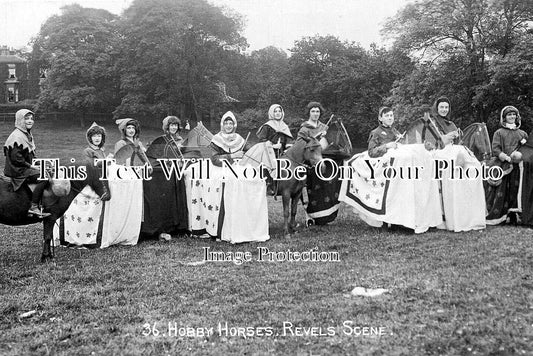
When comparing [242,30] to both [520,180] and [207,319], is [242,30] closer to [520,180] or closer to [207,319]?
[520,180]

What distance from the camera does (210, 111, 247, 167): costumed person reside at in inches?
325

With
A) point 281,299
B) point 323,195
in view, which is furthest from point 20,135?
point 323,195

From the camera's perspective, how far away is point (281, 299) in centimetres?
501

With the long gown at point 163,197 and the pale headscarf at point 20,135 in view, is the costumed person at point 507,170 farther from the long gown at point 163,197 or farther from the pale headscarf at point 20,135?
the pale headscarf at point 20,135

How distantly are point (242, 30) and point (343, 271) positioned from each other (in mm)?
13581

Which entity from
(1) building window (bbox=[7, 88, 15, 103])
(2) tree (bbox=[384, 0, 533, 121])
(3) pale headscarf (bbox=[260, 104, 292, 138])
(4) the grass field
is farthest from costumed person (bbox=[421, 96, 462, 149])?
(1) building window (bbox=[7, 88, 15, 103])

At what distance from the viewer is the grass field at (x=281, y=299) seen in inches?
154

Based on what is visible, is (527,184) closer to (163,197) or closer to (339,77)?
(163,197)

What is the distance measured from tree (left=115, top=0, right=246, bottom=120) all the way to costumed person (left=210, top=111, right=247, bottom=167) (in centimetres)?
780

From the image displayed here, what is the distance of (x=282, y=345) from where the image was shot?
12.8 ft

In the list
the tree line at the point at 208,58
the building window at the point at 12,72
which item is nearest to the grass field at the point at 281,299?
the tree line at the point at 208,58

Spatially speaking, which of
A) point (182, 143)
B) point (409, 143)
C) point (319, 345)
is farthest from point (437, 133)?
point (319, 345)

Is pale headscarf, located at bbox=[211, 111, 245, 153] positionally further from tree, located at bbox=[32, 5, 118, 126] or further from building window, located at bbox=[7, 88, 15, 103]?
building window, located at bbox=[7, 88, 15, 103]

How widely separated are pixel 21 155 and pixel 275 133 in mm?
3972
